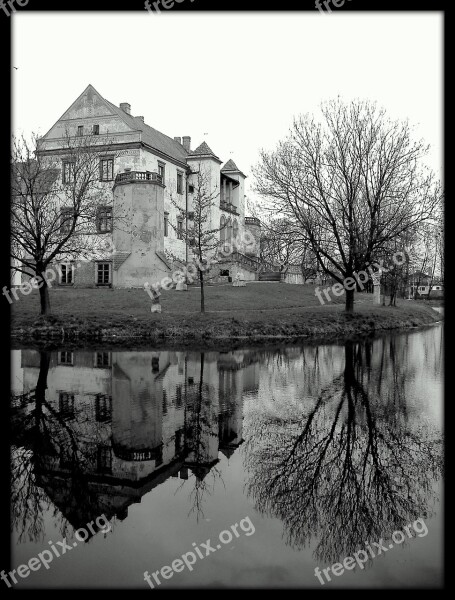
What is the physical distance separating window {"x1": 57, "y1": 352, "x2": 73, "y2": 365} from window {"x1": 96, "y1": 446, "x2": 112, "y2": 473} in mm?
10636

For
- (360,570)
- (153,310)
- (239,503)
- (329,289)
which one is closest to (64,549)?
(239,503)

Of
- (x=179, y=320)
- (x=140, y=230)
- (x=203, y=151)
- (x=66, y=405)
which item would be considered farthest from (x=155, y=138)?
(x=66, y=405)

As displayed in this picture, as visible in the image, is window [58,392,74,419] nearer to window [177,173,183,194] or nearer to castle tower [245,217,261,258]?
window [177,173,183,194]

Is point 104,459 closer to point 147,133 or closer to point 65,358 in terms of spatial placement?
point 65,358

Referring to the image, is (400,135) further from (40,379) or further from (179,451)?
(179,451)

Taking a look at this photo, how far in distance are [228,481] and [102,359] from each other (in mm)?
12983

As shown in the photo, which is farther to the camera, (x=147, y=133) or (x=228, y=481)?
(x=147, y=133)

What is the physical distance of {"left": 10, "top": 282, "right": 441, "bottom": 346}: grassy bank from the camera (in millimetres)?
27578

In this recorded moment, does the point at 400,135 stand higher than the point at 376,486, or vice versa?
the point at 400,135

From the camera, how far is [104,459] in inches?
304
